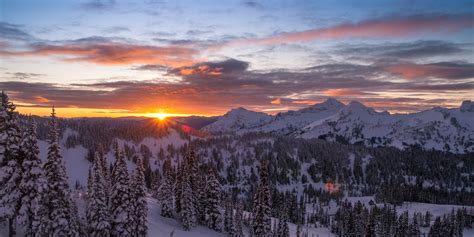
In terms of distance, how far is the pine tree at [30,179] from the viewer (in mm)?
39531

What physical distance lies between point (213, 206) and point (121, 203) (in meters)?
39.8

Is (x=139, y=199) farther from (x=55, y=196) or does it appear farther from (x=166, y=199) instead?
(x=166, y=199)

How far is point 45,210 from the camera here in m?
46.0

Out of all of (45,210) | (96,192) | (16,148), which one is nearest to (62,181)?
(45,210)

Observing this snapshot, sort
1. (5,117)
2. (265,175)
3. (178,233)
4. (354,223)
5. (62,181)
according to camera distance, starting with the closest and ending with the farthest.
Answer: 1. (5,117)
2. (62,181)
3. (265,175)
4. (178,233)
5. (354,223)

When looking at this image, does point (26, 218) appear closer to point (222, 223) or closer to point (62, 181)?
point (62, 181)

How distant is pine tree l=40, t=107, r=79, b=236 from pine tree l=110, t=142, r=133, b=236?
10647 mm

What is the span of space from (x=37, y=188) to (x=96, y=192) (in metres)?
17.8

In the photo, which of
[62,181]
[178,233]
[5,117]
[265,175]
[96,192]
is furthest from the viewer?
[178,233]

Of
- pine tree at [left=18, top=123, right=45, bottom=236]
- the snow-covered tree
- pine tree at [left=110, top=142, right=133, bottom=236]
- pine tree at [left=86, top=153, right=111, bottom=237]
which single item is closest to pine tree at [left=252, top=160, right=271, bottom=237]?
pine tree at [left=110, top=142, right=133, bottom=236]

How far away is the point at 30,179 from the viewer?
131ft

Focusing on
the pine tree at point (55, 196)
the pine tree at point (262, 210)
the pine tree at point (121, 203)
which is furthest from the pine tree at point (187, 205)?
the pine tree at point (55, 196)

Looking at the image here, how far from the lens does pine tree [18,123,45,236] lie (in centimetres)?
3953

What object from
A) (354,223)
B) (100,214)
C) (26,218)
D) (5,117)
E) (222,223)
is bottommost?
(354,223)
